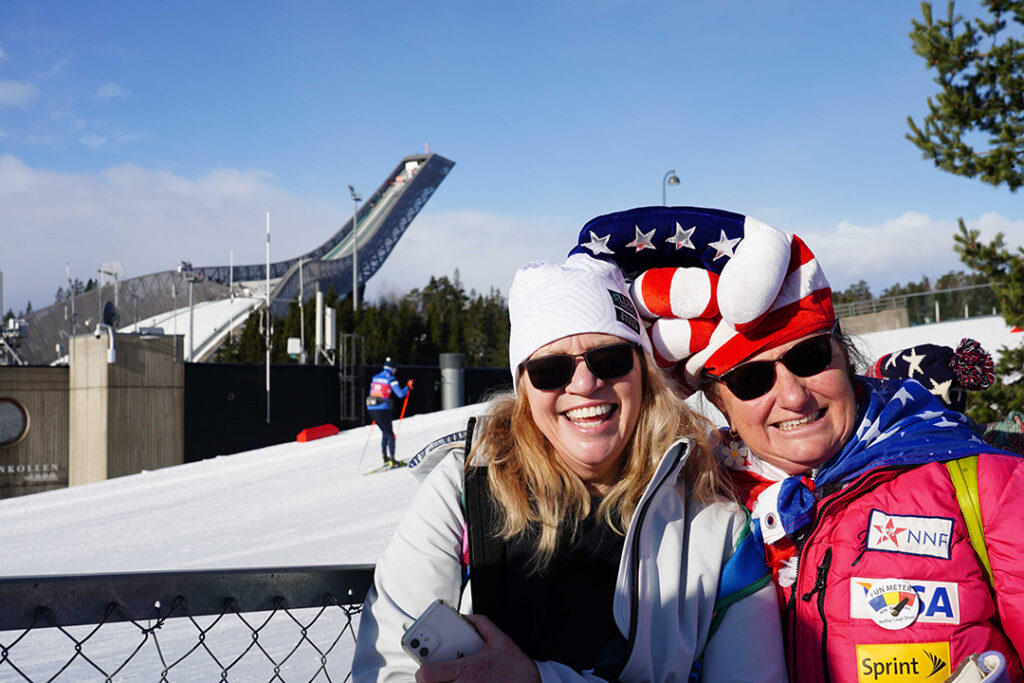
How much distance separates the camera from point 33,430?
1959 centimetres

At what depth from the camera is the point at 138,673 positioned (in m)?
3.53

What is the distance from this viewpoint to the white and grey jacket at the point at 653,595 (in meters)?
1.55

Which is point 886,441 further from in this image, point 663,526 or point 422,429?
point 422,429

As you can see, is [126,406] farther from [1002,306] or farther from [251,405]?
[1002,306]

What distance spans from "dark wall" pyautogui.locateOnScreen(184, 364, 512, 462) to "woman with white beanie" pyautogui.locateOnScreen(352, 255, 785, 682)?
55.5 feet

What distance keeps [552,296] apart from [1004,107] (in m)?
6.66

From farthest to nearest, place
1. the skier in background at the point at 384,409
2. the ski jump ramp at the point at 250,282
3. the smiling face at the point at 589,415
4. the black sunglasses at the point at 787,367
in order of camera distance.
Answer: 1. the ski jump ramp at the point at 250,282
2. the skier in background at the point at 384,409
3. the black sunglasses at the point at 787,367
4. the smiling face at the point at 589,415

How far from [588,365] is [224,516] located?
843cm

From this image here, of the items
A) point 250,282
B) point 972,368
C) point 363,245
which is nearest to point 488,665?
point 972,368

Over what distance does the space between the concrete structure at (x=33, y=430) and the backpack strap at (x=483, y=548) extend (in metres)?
21.5

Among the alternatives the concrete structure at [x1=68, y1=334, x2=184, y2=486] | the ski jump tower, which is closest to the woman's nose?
the concrete structure at [x1=68, y1=334, x2=184, y2=486]

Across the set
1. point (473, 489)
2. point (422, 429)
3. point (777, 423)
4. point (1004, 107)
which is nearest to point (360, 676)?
point (473, 489)

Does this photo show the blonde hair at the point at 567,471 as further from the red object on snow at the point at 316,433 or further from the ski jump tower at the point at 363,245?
the ski jump tower at the point at 363,245

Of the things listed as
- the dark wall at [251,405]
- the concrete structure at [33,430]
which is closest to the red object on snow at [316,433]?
the dark wall at [251,405]
